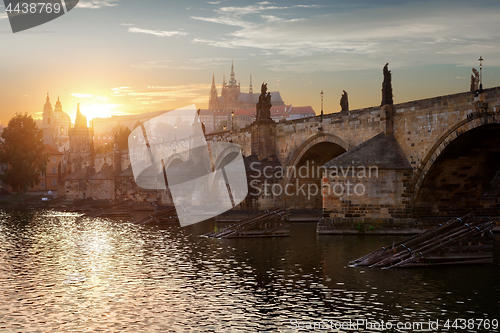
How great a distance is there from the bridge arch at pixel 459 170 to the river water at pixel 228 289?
12.4ft

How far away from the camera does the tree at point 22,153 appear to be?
68438mm

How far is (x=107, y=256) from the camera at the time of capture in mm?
23578

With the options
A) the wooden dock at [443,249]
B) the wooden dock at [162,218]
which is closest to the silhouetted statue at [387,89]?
the wooden dock at [443,249]

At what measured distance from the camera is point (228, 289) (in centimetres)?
1616

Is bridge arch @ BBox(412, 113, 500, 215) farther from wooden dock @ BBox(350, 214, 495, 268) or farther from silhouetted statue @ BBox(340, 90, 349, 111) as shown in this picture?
silhouetted statue @ BBox(340, 90, 349, 111)

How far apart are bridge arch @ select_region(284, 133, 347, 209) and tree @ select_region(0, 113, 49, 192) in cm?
4201

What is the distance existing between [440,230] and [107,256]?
14.1 metres

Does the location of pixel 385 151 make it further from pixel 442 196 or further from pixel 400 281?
pixel 400 281

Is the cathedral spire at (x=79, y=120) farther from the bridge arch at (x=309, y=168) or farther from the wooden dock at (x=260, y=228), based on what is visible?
the wooden dock at (x=260, y=228)

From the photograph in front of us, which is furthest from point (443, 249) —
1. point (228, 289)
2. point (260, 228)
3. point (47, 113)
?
point (47, 113)

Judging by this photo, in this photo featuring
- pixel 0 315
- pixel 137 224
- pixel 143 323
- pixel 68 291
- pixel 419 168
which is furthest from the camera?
pixel 137 224

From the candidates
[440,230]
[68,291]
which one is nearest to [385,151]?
[440,230]

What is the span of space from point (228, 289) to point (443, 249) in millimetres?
8291

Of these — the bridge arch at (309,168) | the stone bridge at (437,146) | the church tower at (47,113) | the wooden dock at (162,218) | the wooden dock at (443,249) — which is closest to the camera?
the wooden dock at (443,249)
